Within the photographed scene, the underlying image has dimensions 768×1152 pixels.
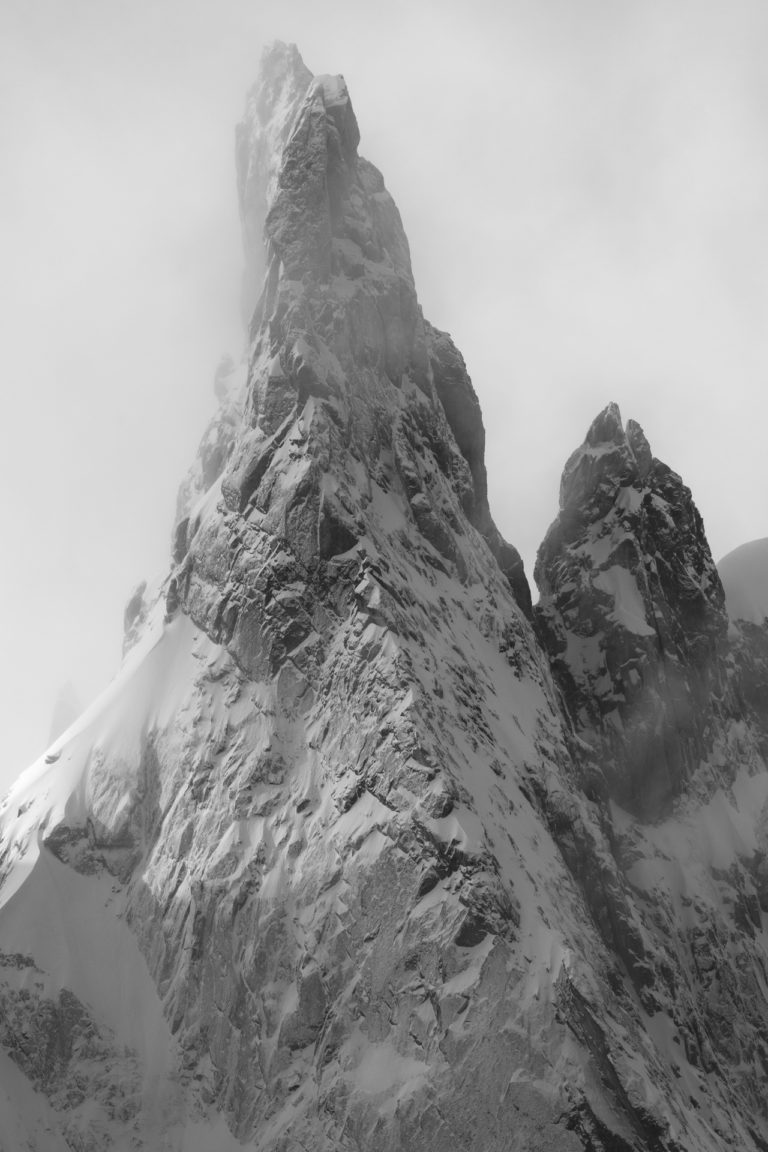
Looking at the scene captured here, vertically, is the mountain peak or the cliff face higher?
the mountain peak

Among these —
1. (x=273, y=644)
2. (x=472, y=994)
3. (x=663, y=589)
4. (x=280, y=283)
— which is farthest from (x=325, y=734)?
(x=663, y=589)

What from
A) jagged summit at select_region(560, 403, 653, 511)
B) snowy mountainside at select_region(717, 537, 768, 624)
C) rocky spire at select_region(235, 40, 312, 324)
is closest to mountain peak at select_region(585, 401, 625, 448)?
jagged summit at select_region(560, 403, 653, 511)

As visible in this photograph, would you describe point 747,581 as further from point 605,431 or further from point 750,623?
point 605,431

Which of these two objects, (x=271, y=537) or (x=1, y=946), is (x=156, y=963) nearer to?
(x=1, y=946)

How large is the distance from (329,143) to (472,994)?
8233 cm

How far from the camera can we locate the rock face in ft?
473

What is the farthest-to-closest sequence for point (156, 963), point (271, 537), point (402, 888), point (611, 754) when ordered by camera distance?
point (611, 754) < point (271, 537) < point (156, 963) < point (402, 888)

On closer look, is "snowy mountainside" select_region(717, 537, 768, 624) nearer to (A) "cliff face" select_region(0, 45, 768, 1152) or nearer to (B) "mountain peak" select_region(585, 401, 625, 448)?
(A) "cliff face" select_region(0, 45, 768, 1152)

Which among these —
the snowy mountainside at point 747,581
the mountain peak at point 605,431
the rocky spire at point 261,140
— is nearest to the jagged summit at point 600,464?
the mountain peak at point 605,431

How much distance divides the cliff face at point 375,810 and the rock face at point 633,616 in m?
0.43

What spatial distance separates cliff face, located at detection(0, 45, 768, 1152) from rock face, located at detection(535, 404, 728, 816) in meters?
0.43

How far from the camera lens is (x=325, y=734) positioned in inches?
4222

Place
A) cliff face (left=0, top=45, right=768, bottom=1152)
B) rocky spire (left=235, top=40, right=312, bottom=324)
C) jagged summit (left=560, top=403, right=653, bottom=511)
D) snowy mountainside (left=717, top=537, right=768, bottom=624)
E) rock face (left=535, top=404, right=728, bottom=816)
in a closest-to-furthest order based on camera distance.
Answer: cliff face (left=0, top=45, right=768, bottom=1152) → rock face (left=535, top=404, right=728, bottom=816) → jagged summit (left=560, top=403, right=653, bottom=511) → rocky spire (left=235, top=40, right=312, bottom=324) → snowy mountainside (left=717, top=537, right=768, bottom=624)

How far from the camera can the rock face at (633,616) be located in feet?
473
